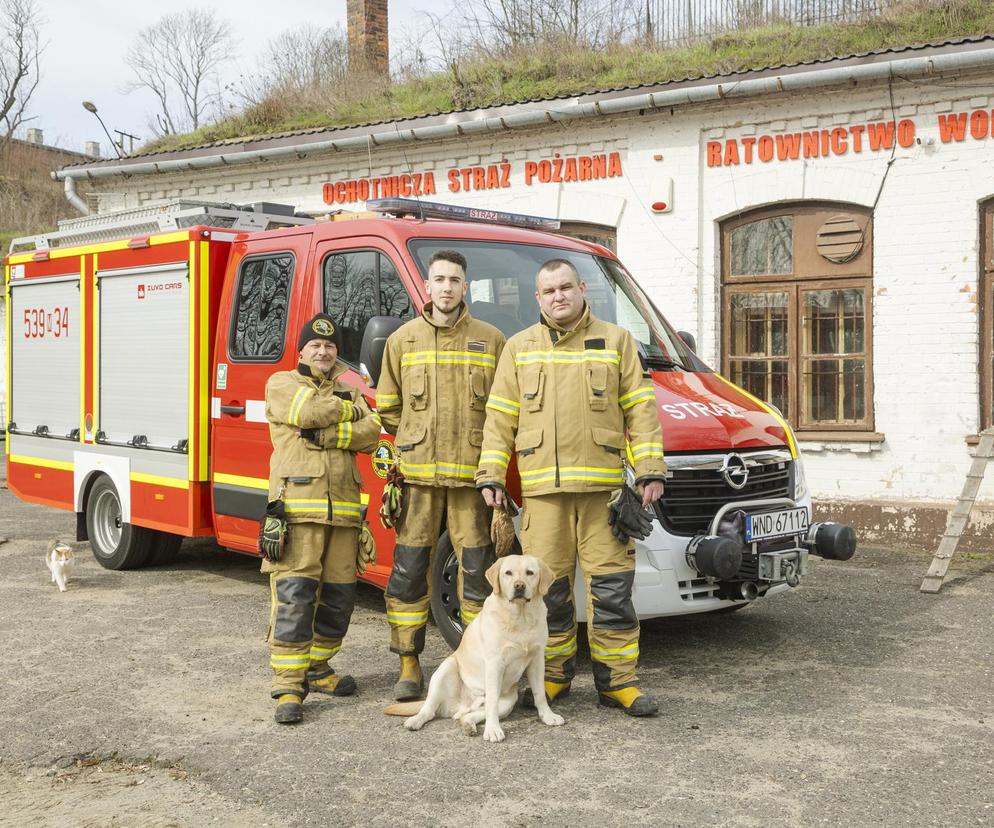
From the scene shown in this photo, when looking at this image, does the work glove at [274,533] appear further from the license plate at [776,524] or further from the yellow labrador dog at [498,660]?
the license plate at [776,524]

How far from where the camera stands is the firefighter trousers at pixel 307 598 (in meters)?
5.01

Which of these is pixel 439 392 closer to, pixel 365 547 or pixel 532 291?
pixel 365 547

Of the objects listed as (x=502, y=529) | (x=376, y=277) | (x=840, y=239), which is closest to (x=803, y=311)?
(x=840, y=239)

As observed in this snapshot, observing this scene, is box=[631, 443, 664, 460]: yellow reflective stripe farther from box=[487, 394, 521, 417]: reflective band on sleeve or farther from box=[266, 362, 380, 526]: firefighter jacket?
box=[266, 362, 380, 526]: firefighter jacket

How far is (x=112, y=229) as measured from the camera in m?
8.22

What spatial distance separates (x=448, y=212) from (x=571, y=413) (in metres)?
2.38

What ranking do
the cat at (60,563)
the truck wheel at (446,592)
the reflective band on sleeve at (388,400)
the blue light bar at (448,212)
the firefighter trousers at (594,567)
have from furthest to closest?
the cat at (60,563) → the blue light bar at (448,212) → the truck wheel at (446,592) → the reflective band on sleeve at (388,400) → the firefighter trousers at (594,567)

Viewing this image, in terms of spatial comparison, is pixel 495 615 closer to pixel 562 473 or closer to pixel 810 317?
pixel 562 473

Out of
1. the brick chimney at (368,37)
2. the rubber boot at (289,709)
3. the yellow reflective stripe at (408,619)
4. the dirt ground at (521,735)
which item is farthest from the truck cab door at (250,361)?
the brick chimney at (368,37)

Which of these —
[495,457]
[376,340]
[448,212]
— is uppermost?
[448,212]

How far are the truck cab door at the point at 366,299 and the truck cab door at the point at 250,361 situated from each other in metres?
0.20

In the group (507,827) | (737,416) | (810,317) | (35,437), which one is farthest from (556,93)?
(507,827)

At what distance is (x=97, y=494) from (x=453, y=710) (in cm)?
465

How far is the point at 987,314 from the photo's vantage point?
31.9 ft
